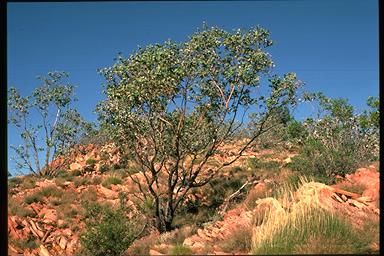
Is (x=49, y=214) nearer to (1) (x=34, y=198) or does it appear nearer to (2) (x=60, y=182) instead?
(1) (x=34, y=198)

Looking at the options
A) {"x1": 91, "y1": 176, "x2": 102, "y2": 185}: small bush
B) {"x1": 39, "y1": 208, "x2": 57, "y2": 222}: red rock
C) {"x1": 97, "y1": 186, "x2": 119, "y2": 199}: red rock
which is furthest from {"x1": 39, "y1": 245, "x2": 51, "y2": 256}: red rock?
{"x1": 91, "y1": 176, "x2": 102, "y2": 185}: small bush

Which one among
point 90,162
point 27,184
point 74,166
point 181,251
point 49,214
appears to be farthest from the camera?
point 90,162

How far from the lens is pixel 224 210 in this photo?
14953 mm

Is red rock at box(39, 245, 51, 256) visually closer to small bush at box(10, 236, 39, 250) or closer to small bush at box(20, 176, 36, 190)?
small bush at box(10, 236, 39, 250)

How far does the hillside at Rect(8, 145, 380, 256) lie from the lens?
28.4 ft

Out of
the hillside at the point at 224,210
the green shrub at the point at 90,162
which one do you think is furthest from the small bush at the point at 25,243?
the green shrub at the point at 90,162

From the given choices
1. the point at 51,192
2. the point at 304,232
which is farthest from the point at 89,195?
the point at 304,232

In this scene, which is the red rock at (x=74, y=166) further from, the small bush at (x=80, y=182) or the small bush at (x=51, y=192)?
the small bush at (x=51, y=192)

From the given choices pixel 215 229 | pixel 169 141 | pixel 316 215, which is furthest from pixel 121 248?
pixel 316 215

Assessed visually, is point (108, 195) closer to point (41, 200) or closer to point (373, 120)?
point (41, 200)

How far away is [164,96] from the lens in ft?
49.4

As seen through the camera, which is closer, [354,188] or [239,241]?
[239,241]

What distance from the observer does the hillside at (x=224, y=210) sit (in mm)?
8648

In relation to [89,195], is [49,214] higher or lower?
lower
